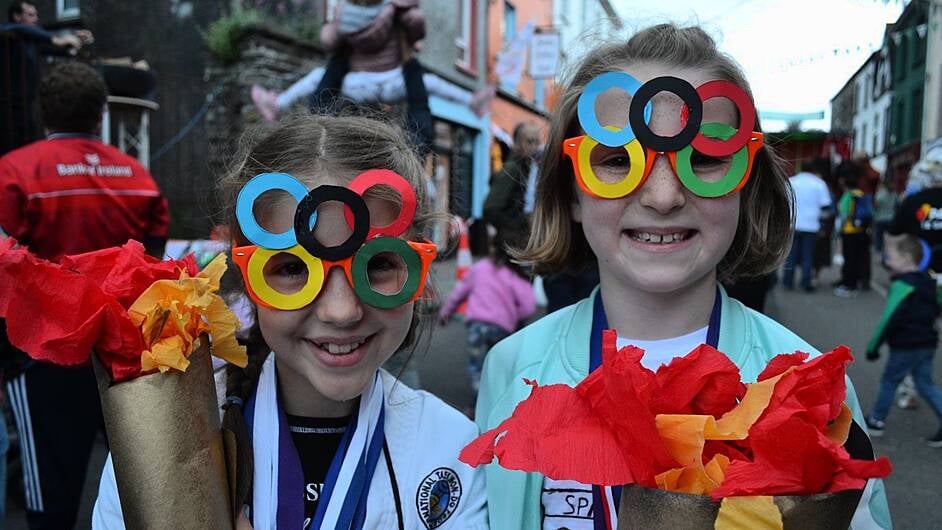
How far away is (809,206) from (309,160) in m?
8.51

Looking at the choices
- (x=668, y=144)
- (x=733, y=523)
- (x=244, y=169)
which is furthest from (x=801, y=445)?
(x=244, y=169)

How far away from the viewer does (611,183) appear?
1.56m

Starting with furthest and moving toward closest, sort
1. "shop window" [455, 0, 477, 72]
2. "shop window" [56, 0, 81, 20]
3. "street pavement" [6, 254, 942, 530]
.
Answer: "shop window" [455, 0, 477, 72] → "shop window" [56, 0, 81, 20] → "street pavement" [6, 254, 942, 530]

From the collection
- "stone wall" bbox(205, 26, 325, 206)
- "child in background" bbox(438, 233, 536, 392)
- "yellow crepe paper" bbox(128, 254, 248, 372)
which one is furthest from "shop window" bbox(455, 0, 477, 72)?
"yellow crepe paper" bbox(128, 254, 248, 372)

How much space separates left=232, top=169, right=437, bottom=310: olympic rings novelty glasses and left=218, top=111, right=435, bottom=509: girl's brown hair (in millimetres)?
72

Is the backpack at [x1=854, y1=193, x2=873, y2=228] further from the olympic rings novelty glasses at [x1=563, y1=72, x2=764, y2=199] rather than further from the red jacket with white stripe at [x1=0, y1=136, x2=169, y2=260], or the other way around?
the olympic rings novelty glasses at [x1=563, y1=72, x2=764, y2=199]

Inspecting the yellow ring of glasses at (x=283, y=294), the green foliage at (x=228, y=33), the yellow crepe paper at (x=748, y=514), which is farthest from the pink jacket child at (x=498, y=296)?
the green foliage at (x=228, y=33)

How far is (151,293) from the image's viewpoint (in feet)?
4.20

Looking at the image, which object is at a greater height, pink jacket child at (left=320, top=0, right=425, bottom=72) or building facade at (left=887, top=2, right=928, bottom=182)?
building facade at (left=887, top=2, right=928, bottom=182)

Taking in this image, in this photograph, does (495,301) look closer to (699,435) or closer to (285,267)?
(285,267)

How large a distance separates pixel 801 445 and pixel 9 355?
2925 millimetres

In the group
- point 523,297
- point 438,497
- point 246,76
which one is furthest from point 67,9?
point 438,497

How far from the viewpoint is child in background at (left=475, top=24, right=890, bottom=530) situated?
1.50 meters

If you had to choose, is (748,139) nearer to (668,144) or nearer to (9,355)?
(668,144)
